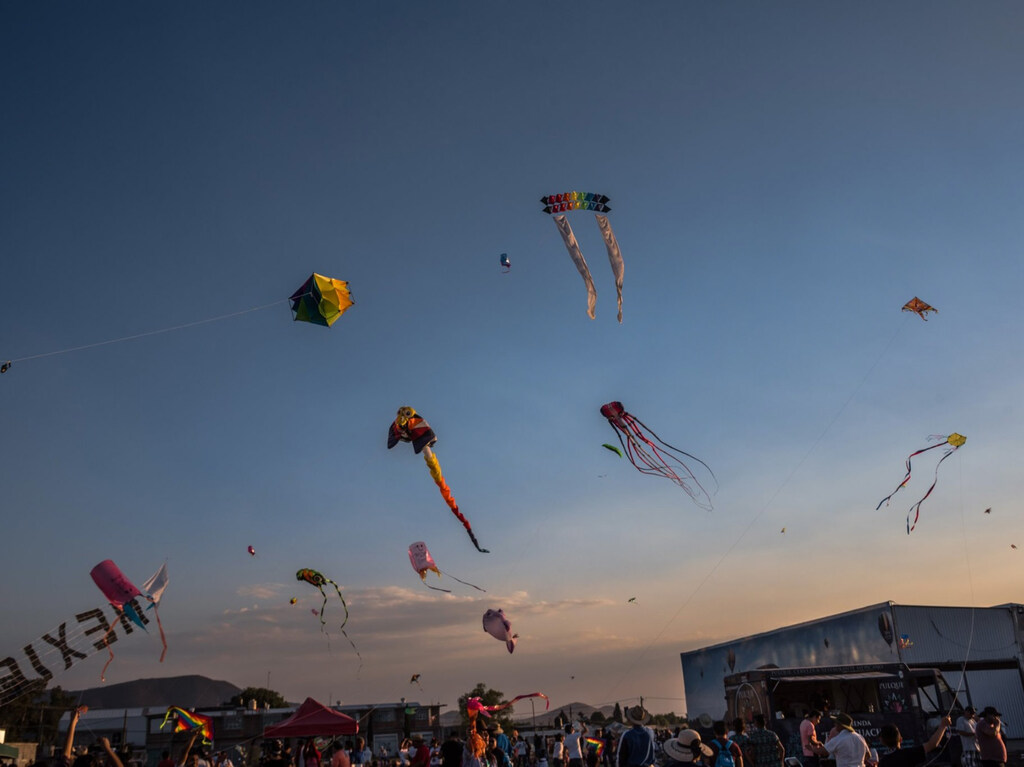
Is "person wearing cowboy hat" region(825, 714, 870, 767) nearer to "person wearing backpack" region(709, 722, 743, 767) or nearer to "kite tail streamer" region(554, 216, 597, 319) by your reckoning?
"person wearing backpack" region(709, 722, 743, 767)

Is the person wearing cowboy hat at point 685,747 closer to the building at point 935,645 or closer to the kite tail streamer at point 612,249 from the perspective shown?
the kite tail streamer at point 612,249

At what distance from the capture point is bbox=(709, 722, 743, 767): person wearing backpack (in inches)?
337

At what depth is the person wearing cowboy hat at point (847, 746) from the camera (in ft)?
26.0

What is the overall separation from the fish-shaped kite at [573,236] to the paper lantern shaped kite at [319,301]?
14.7 feet

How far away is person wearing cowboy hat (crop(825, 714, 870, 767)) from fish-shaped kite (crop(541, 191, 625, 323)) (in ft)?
25.1

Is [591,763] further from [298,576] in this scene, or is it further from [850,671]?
[298,576]

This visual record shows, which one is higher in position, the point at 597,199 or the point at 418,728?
the point at 597,199

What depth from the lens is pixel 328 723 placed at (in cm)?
1478

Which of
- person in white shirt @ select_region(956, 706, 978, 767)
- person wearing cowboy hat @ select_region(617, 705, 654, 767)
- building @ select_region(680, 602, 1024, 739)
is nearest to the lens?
person wearing cowboy hat @ select_region(617, 705, 654, 767)

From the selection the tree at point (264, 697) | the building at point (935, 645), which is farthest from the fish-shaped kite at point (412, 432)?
the tree at point (264, 697)

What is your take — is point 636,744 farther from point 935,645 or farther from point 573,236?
point 935,645

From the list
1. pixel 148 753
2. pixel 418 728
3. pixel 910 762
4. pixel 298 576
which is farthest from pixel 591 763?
pixel 148 753

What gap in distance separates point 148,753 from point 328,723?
129ft

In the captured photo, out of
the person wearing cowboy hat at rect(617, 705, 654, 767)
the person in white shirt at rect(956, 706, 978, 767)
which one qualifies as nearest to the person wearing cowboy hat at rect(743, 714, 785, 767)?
the person in white shirt at rect(956, 706, 978, 767)
